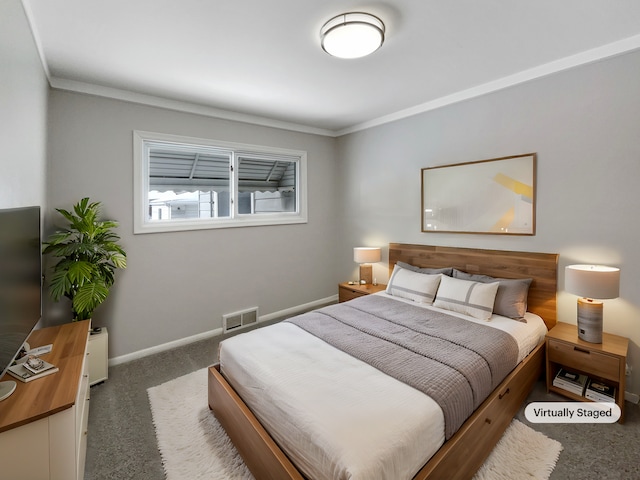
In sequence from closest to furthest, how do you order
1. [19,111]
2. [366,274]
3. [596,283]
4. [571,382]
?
[19,111], [596,283], [571,382], [366,274]

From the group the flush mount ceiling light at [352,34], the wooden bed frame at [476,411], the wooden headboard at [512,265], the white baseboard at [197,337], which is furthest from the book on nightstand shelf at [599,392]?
the white baseboard at [197,337]

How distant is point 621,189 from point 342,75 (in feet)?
7.81

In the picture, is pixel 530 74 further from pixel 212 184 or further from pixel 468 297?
pixel 212 184

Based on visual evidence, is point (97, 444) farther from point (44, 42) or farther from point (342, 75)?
point (342, 75)

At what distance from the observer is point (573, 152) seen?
2527mm

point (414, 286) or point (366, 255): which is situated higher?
point (366, 255)

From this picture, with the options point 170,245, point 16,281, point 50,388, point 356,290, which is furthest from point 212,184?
point 50,388

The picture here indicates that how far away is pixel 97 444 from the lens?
1.94m

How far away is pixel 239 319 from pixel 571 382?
128 inches

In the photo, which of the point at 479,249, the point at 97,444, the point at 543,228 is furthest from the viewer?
the point at 479,249

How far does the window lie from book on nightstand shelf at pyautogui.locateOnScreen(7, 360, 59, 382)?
1.74 meters

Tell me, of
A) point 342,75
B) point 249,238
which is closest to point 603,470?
point 342,75

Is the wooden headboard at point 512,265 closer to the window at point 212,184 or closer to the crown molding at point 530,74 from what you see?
the crown molding at point 530,74

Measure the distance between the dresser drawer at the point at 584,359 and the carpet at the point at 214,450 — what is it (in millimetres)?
627
